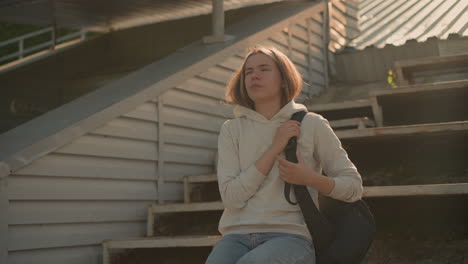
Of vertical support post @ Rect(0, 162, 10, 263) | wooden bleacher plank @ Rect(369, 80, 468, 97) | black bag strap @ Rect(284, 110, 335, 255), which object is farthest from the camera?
wooden bleacher plank @ Rect(369, 80, 468, 97)

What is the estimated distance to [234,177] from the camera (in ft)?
7.15

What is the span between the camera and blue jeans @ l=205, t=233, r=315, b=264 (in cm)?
189

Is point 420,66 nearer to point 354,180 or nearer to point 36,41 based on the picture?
point 354,180

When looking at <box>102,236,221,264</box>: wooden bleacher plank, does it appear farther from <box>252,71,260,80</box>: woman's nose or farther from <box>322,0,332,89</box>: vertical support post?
<box>322,0,332,89</box>: vertical support post

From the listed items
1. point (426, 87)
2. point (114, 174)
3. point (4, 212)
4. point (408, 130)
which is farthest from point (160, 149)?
point (426, 87)

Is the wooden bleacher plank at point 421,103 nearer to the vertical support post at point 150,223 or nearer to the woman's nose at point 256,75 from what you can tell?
the vertical support post at point 150,223

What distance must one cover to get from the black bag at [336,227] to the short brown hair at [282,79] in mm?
292

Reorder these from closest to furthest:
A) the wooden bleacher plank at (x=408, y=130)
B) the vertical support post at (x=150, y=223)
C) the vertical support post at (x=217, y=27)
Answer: the wooden bleacher plank at (x=408, y=130) → the vertical support post at (x=150, y=223) → the vertical support post at (x=217, y=27)

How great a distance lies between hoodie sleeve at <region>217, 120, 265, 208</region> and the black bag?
0.12 meters

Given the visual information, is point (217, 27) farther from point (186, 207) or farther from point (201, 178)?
point (186, 207)

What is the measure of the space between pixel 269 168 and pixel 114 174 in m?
1.81

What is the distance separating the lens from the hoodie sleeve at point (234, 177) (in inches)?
81.7

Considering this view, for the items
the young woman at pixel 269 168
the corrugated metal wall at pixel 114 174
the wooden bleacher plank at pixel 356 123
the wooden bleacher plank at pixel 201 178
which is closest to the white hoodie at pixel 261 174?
the young woman at pixel 269 168

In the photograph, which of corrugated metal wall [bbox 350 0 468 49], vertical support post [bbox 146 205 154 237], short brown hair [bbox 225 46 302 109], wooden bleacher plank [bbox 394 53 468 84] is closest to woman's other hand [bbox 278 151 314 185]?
→ short brown hair [bbox 225 46 302 109]
